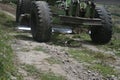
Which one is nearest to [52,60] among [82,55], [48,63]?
[48,63]

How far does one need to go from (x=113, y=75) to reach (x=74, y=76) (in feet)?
3.37

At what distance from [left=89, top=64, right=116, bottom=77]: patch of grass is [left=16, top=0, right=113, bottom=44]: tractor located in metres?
3.56

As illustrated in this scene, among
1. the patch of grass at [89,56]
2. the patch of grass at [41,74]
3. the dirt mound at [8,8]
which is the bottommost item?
the dirt mound at [8,8]

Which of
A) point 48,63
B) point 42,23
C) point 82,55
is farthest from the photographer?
point 42,23

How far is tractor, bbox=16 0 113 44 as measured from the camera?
13.6 m

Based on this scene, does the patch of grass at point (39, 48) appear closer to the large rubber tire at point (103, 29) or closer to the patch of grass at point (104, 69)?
the patch of grass at point (104, 69)

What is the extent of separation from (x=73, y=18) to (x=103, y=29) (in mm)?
1205

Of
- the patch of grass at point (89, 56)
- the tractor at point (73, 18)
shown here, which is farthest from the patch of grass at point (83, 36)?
the patch of grass at point (89, 56)

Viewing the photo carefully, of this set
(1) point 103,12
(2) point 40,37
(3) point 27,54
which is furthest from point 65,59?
(1) point 103,12

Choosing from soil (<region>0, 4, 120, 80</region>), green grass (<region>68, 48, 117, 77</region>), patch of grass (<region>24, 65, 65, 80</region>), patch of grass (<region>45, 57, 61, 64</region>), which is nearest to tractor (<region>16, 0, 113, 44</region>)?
soil (<region>0, 4, 120, 80</region>)

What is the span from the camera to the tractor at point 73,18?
44.7ft

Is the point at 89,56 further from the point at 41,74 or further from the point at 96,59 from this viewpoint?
the point at 41,74

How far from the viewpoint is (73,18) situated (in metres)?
13.8

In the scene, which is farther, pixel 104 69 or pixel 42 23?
pixel 42 23
